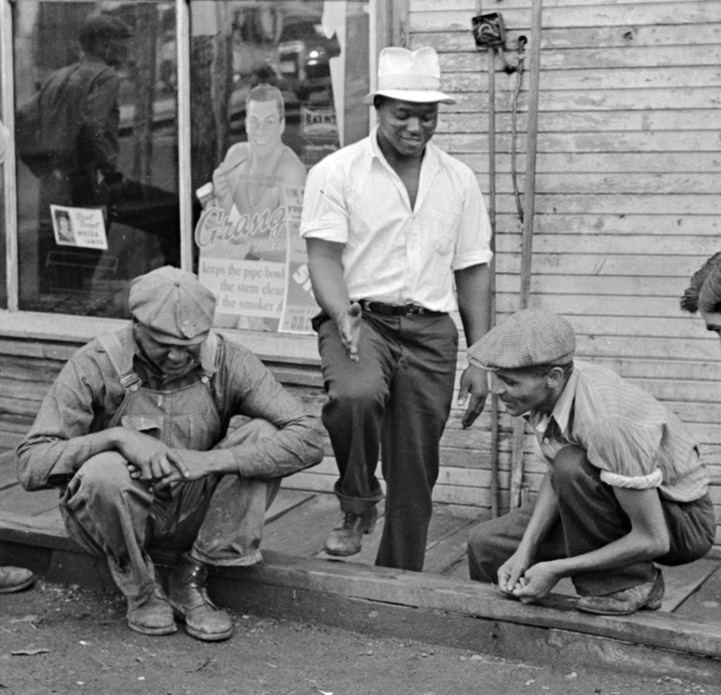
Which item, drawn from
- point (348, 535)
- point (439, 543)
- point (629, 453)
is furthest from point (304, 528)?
point (629, 453)

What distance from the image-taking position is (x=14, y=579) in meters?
5.07

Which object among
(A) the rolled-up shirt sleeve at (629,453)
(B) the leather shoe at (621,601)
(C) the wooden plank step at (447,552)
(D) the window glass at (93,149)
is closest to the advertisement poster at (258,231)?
(D) the window glass at (93,149)

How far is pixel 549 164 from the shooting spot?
6.04 meters

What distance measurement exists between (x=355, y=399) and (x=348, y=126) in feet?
7.23

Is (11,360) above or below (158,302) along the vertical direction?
below

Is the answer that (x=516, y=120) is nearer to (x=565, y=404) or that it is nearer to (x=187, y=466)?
(x=565, y=404)

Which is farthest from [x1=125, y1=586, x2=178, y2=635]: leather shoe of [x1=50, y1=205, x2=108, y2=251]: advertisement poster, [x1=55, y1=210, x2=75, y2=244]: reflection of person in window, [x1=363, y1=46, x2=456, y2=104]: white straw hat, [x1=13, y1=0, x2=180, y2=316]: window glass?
[x1=55, y1=210, x2=75, y2=244]: reflection of person in window

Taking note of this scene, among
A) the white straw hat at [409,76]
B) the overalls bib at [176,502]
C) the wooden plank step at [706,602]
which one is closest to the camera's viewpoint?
the overalls bib at [176,502]

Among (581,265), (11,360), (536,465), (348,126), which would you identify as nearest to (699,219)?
(581,265)

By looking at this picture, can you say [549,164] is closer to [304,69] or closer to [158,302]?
[304,69]

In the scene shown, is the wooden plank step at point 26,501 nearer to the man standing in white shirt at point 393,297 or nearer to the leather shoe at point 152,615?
the leather shoe at point 152,615

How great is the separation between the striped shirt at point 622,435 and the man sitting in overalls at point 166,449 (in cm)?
95

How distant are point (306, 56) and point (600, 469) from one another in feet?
10.4

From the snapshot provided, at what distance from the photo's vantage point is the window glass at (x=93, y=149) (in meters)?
6.96
